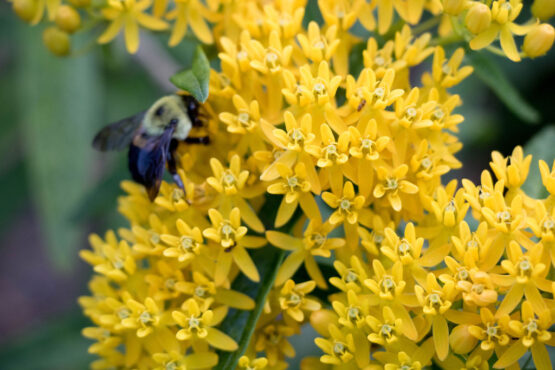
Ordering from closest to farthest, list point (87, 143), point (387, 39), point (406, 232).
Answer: point (406, 232) < point (387, 39) < point (87, 143)

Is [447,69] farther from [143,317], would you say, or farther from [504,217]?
[143,317]

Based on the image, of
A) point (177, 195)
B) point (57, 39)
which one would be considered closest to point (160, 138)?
point (177, 195)

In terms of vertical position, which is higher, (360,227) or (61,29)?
(61,29)

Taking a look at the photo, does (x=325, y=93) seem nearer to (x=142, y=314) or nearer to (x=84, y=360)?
(x=142, y=314)

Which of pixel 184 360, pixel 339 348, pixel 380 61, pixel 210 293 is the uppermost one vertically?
pixel 380 61

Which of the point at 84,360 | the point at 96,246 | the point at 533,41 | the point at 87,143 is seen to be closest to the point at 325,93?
the point at 533,41

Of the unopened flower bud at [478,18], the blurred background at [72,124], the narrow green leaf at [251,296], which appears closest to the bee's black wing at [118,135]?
the blurred background at [72,124]
